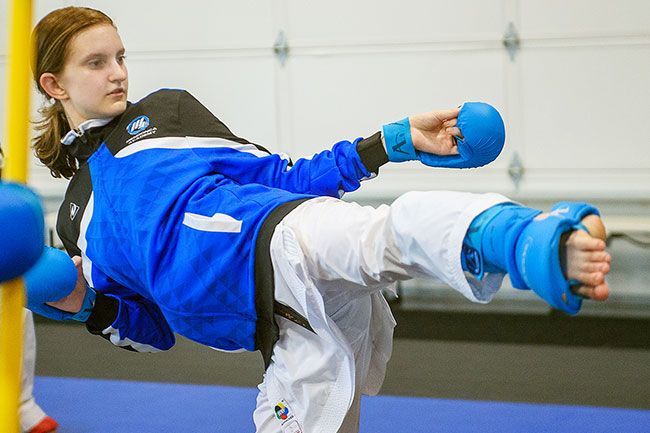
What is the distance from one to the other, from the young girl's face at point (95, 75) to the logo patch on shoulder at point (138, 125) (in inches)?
3.4

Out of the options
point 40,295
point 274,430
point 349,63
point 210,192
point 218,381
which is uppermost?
point 349,63

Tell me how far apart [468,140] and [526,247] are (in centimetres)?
67

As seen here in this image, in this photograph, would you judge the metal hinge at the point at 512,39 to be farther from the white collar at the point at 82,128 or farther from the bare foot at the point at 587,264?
the bare foot at the point at 587,264

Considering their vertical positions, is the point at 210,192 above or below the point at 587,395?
above

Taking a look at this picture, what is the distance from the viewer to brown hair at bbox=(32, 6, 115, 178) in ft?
7.28

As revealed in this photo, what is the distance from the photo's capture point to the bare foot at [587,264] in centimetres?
139

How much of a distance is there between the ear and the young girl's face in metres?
0.02

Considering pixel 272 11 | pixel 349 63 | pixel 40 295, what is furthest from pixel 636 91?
pixel 40 295

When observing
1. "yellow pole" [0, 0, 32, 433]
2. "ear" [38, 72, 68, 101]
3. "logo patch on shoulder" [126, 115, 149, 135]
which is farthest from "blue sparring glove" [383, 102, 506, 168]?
"yellow pole" [0, 0, 32, 433]

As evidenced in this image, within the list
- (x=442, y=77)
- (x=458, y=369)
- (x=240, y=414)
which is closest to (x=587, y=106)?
(x=442, y=77)

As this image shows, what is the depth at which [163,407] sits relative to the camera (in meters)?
3.53

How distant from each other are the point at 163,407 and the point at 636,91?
8.37 feet

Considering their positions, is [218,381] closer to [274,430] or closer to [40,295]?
[274,430]

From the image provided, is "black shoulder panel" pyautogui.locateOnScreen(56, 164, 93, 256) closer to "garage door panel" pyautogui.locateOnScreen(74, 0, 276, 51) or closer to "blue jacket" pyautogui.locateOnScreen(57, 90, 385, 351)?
"blue jacket" pyautogui.locateOnScreen(57, 90, 385, 351)
